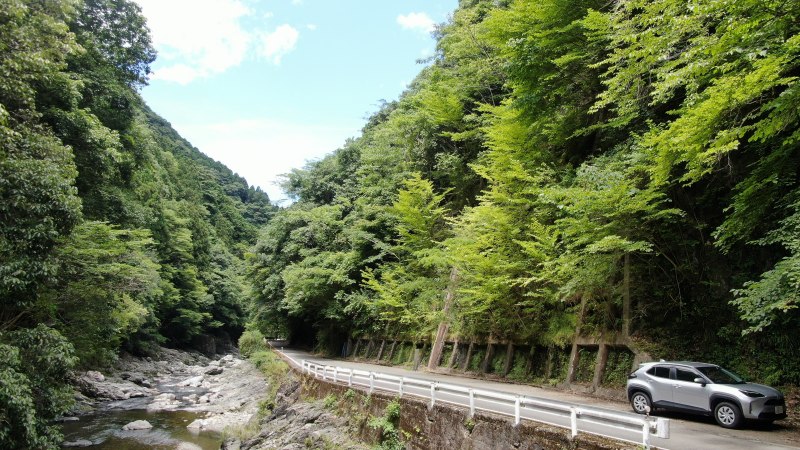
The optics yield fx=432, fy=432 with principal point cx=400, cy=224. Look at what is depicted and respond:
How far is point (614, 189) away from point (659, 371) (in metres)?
3.90

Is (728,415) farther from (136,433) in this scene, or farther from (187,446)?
(136,433)

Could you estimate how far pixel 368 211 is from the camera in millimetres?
27406

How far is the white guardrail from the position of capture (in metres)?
5.92

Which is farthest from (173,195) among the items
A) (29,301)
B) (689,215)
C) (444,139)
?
(689,215)

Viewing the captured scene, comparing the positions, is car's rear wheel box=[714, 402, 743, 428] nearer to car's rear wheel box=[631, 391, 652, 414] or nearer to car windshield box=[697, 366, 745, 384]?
car windshield box=[697, 366, 745, 384]

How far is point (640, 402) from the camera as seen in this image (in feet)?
29.8

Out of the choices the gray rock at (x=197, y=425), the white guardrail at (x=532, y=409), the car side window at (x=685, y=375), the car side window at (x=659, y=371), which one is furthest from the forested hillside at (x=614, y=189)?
the gray rock at (x=197, y=425)

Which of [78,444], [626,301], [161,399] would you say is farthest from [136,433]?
[626,301]

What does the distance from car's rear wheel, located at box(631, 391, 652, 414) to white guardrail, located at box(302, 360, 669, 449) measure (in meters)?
1.05

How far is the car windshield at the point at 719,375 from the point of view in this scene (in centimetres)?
816

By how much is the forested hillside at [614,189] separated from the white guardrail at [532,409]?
3078 mm

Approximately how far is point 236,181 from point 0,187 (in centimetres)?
11657

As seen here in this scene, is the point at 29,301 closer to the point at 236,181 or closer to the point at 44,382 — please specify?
the point at 44,382

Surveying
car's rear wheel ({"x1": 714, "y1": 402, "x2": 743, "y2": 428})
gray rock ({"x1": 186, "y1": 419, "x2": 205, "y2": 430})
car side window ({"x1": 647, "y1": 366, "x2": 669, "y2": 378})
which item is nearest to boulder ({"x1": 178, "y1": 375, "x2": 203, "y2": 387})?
gray rock ({"x1": 186, "y1": 419, "x2": 205, "y2": 430})
